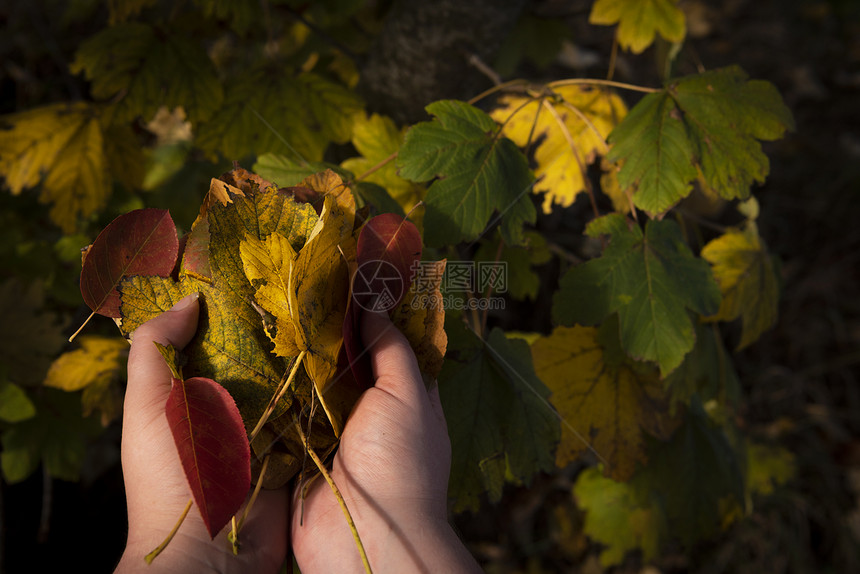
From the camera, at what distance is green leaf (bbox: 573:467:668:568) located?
155 cm

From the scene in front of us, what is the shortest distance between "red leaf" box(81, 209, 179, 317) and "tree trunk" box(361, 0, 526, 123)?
682 mm

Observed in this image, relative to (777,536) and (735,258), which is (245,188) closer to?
(735,258)

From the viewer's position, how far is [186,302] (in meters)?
0.53

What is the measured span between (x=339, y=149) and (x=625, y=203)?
673mm

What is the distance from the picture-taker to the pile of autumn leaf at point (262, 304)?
0.47 m

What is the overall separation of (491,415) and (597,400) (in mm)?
243

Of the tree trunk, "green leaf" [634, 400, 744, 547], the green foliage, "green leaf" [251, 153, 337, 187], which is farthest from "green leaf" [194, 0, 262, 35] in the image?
"green leaf" [634, 400, 744, 547]

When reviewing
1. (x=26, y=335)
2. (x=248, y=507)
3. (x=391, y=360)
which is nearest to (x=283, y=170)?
(x=391, y=360)

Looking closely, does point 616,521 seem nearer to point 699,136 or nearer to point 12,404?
point 699,136

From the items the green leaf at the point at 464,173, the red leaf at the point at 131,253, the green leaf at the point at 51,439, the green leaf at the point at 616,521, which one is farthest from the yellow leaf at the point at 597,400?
the green leaf at the point at 51,439

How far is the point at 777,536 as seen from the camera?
6.33 ft

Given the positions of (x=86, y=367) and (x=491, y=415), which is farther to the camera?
(x=86, y=367)

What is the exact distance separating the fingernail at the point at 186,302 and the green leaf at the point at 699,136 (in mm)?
593

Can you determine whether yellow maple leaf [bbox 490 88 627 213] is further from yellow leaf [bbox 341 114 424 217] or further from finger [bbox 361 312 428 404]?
finger [bbox 361 312 428 404]
